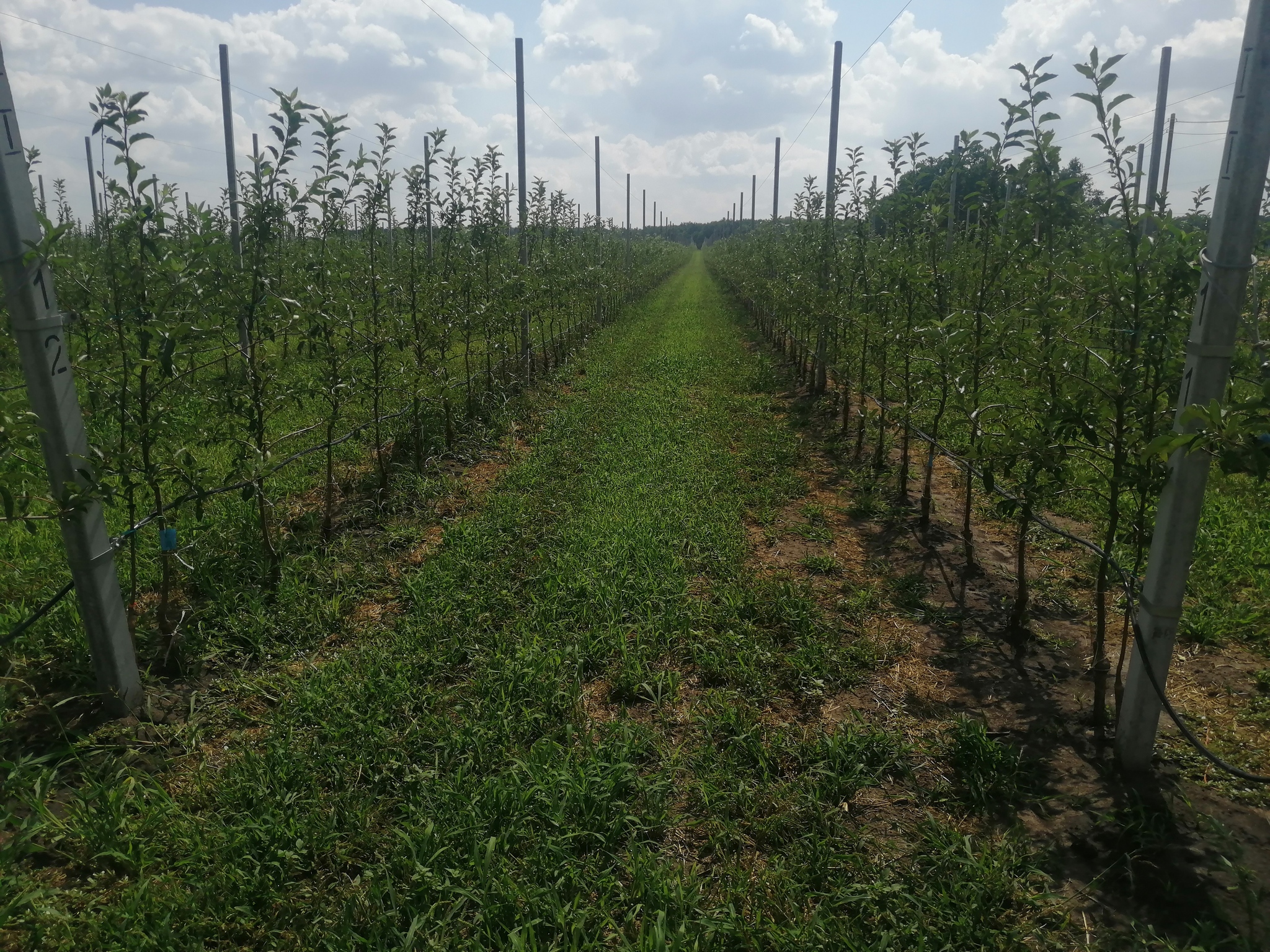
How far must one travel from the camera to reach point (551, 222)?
52.0ft

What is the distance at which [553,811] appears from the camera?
2902mm

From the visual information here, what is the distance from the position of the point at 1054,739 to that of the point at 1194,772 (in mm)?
510

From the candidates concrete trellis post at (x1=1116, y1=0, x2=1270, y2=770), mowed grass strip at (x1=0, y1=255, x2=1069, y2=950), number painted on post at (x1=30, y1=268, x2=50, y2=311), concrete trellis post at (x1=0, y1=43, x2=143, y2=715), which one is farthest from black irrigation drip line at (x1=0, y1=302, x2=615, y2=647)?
concrete trellis post at (x1=1116, y1=0, x2=1270, y2=770)

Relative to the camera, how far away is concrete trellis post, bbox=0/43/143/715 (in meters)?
3.01

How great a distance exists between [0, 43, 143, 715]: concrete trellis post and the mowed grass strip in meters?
0.52

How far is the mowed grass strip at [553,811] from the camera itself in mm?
2455

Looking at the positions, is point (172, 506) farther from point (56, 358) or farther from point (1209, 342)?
point (1209, 342)

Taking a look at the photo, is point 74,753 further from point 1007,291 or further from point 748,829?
point 1007,291

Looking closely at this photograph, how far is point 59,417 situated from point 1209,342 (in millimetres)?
4579

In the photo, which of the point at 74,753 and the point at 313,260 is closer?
the point at 74,753

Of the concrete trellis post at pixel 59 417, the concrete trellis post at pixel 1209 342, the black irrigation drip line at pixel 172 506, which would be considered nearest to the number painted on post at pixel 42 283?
the concrete trellis post at pixel 59 417

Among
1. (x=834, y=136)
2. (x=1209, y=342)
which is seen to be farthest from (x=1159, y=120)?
(x=1209, y=342)

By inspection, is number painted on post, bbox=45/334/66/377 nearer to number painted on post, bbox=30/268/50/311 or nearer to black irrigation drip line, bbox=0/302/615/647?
number painted on post, bbox=30/268/50/311

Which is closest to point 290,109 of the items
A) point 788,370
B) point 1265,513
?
point 1265,513
